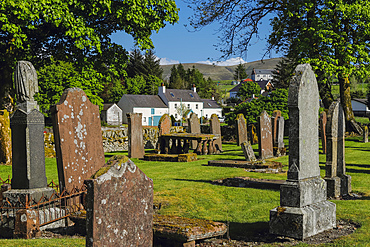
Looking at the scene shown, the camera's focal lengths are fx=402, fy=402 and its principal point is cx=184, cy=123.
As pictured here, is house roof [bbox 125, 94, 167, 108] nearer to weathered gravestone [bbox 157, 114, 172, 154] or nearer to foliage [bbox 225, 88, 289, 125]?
foliage [bbox 225, 88, 289, 125]

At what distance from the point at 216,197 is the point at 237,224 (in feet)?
8.02

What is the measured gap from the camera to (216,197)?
1020 cm

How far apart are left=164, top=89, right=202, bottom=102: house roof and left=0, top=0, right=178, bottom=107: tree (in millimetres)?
64867

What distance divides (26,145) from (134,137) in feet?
40.9

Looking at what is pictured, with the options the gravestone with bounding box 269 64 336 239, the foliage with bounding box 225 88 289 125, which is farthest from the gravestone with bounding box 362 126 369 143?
the gravestone with bounding box 269 64 336 239

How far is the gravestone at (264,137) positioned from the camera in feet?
59.8

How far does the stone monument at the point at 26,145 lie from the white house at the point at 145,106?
6862 centimetres

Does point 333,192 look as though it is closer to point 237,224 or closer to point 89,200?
point 237,224

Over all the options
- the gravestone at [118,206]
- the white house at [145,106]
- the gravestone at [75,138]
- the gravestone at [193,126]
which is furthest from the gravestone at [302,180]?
the white house at [145,106]

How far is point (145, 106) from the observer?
265 ft

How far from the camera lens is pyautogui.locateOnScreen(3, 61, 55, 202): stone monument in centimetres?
773

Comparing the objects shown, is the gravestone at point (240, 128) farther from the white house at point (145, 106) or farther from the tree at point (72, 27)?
the white house at point (145, 106)

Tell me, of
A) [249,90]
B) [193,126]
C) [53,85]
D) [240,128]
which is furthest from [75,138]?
[249,90]

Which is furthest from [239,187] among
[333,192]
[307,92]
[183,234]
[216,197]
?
[183,234]
